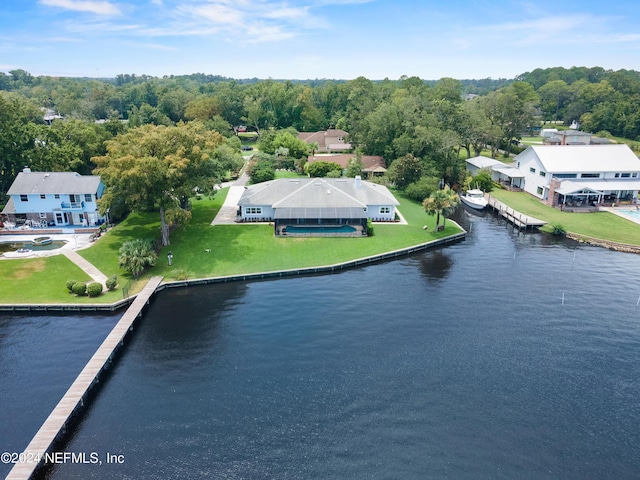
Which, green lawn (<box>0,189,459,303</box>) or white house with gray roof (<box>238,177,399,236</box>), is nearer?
green lawn (<box>0,189,459,303</box>)

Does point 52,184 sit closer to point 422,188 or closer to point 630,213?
point 422,188

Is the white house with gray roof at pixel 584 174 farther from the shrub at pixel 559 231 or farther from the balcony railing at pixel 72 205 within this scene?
the balcony railing at pixel 72 205

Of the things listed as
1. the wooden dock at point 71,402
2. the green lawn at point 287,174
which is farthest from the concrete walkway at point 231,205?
the wooden dock at point 71,402

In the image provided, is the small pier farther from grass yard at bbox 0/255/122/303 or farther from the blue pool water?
grass yard at bbox 0/255/122/303

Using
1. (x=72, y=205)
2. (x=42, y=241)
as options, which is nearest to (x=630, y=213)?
(x=72, y=205)

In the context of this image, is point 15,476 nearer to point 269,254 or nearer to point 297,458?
point 297,458

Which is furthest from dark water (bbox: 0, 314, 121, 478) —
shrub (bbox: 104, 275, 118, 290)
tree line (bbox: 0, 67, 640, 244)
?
tree line (bbox: 0, 67, 640, 244)
